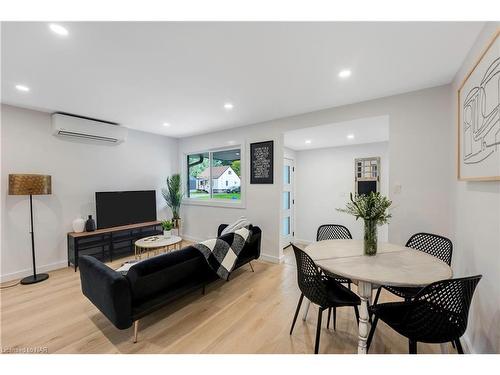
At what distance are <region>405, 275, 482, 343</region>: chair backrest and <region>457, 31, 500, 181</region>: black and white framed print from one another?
2.39ft

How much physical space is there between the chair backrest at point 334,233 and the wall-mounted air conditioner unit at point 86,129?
161 inches

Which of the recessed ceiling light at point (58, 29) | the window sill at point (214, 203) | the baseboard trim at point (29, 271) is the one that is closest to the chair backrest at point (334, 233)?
the window sill at point (214, 203)

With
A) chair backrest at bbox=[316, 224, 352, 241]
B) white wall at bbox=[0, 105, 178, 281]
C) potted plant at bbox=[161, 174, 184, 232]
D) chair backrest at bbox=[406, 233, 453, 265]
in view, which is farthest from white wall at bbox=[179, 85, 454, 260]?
white wall at bbox=[0, 105, 178, 281]

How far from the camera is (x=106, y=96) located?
276 cm

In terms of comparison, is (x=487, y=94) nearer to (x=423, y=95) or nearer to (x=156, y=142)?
(x=423, y=95)

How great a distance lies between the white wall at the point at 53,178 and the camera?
3.05 metres

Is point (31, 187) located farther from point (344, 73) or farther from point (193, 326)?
point (344, 73)

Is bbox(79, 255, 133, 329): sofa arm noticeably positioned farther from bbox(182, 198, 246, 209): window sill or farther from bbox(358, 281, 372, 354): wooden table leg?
bbox(182, 198, 246, 209): window sill

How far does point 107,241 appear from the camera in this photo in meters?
3.74

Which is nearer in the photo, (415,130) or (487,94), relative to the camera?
(487,94)

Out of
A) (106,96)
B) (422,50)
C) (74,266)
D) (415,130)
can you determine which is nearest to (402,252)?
(415,130)

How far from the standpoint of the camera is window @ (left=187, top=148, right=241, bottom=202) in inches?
177

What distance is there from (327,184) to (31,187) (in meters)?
5.39

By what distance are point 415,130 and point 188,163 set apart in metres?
4.66
